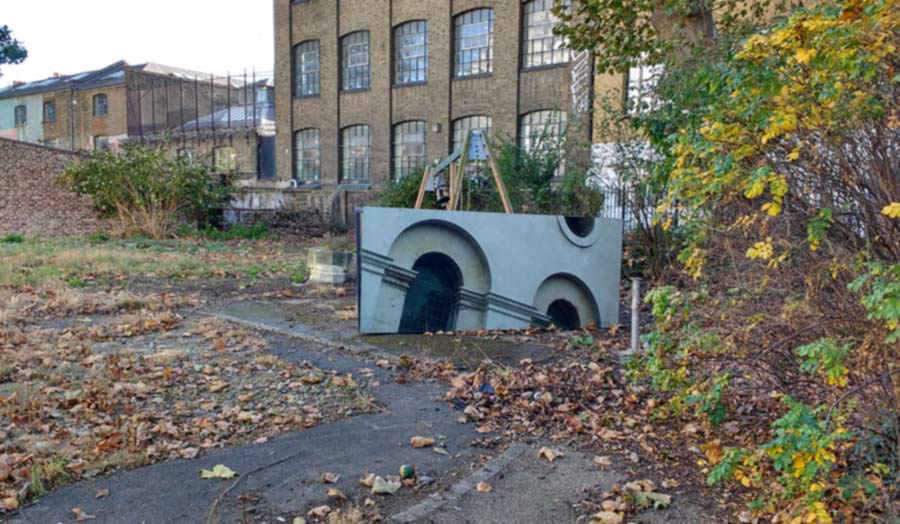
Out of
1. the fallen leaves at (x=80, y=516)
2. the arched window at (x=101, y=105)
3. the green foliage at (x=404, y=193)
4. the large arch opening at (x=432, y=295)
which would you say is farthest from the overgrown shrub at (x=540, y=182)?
the arched window at (x=101, y=105)

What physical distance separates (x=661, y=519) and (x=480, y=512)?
3.05ft

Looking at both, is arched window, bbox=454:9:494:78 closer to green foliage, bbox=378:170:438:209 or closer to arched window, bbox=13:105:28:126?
green foliage, bbox=378:170:438:209

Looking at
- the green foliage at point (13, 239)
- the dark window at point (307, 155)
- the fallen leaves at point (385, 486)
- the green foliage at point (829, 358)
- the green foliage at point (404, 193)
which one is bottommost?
the fallen leaves at point (385, 486)

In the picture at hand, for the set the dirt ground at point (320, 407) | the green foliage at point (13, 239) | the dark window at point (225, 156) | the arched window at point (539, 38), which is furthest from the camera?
the dark window at point (225, 156)

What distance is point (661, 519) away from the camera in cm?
369

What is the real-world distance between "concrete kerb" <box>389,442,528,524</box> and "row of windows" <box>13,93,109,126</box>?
154ft

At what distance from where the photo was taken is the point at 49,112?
48.3 metres

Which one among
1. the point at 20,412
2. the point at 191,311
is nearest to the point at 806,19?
the point at 20,412

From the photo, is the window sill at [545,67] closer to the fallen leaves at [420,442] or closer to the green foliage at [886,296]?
the fallen leaves at [420,442]

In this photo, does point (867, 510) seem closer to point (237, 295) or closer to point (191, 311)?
point (191, 311)

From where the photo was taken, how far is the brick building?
25297 millimetres

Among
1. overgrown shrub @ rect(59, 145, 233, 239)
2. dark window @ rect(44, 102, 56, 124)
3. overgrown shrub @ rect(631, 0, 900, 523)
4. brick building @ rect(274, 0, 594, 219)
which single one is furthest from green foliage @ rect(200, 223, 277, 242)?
dark window @ rect(44, 102, 56, 124)

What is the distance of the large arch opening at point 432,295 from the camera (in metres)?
8.03

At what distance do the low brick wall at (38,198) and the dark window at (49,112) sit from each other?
24.8 metres
